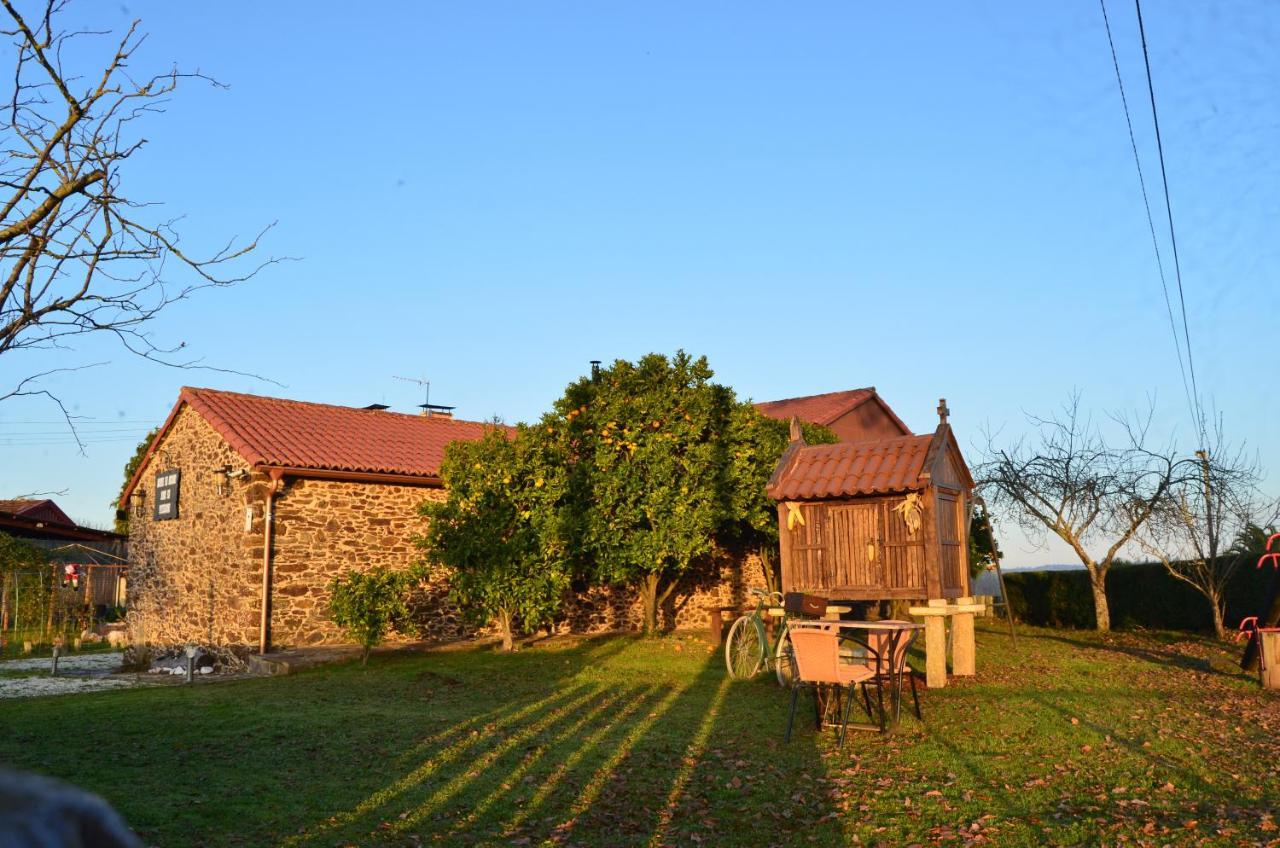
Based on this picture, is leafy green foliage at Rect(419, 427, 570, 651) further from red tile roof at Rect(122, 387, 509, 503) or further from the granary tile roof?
the granary tile roof

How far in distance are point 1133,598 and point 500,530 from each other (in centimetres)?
1548

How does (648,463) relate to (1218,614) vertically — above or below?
above

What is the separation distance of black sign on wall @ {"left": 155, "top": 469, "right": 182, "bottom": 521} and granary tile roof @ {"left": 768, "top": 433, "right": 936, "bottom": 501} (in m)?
12.5

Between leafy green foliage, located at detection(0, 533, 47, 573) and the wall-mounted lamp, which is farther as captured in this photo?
leafy green foliage, located at detection(0, 533, 47, 573)

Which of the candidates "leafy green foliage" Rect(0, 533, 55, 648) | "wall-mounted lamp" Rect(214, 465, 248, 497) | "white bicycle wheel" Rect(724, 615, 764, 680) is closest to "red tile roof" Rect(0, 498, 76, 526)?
"leafy green foliage" Rect(0, 533, 55, 648)

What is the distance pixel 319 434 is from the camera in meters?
20.2

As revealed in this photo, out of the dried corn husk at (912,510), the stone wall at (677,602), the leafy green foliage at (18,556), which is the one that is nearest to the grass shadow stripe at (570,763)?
the dried corn husk at (912,510)

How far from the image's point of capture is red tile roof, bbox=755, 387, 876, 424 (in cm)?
2986

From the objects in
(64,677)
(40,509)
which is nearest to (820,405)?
(64,677)

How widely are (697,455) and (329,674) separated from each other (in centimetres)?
732

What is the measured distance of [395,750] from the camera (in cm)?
899

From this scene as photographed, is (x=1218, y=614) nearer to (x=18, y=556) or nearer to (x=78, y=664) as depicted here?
(x=78, y=664)

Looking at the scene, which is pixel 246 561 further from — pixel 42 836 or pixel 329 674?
pixel 42 836

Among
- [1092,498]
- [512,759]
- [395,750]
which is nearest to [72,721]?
[395,750]
